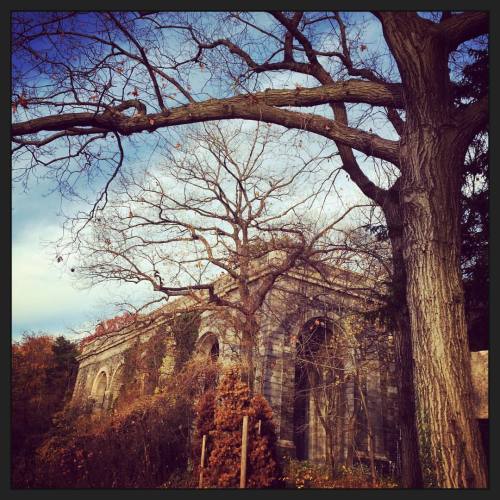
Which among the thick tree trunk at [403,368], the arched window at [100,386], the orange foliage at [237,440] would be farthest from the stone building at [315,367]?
the arched window at [100,386]

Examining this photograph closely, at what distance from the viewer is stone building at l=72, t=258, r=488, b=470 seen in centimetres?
1341

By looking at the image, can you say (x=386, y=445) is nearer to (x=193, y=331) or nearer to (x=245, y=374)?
(x=245, y=374)

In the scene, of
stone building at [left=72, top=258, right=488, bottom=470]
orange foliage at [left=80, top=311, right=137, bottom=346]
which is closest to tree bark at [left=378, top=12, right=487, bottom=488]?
stone building at [left=72, top=258, right=488, bottom=470]

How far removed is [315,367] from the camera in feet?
45.6

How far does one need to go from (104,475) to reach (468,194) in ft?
34.7

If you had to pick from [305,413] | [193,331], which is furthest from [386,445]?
[193,331]

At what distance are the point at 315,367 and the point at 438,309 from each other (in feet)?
35.9

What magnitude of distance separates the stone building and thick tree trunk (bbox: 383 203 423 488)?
6.82m

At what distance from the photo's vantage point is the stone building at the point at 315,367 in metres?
13.4

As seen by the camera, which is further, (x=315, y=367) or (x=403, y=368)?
(x=315, y=367)

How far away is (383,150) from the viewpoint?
4578mm

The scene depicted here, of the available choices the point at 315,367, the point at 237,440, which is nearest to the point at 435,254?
the point at 237,440

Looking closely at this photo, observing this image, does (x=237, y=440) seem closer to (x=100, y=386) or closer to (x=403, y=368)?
(x=403, y=368)

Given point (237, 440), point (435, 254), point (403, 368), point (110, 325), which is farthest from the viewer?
point (110, 325)
